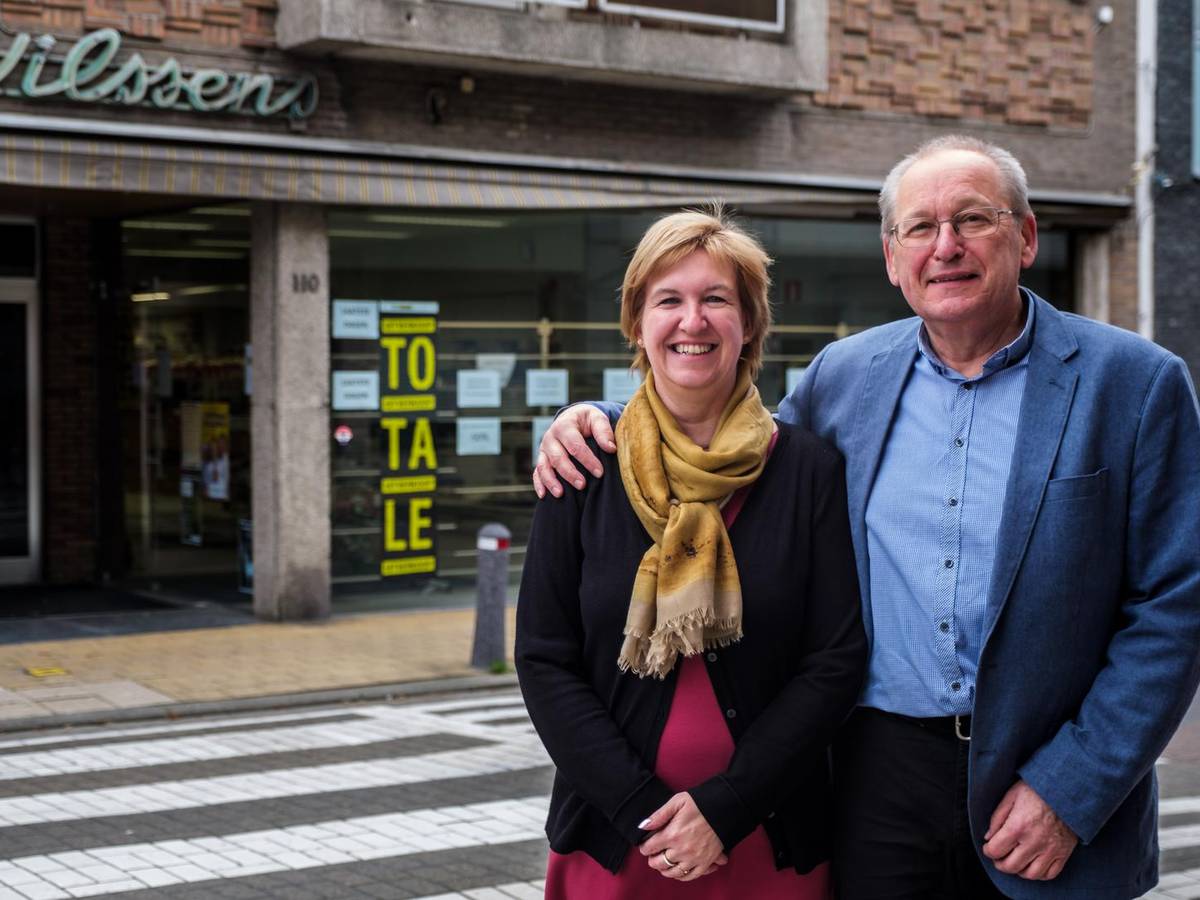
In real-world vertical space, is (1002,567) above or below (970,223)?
below

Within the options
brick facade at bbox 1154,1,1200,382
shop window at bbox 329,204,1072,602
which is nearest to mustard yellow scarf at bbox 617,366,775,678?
shop window at bbox 329,204,1072,602

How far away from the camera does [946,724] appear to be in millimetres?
3078

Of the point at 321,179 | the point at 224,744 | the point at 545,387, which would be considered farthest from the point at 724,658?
the point at 545,387

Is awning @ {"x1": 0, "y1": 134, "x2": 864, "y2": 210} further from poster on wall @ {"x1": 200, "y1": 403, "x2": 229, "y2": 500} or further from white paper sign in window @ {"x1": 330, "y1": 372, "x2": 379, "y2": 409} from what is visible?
poster on wall @ {"x1": 200, "y1": 403, "x2": 229, "y2": 500}

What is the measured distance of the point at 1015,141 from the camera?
58.0 ft

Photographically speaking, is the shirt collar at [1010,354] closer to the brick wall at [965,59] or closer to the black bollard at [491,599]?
the black bollard at [491,599]

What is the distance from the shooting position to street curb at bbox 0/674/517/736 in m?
9.64

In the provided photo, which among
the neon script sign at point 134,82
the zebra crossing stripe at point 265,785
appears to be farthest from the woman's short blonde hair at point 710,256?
the neon script sign at point 134,82

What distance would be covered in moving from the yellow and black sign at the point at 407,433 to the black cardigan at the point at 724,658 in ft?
36.9

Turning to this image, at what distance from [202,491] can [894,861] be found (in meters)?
12.8

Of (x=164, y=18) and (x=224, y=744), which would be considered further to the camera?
(x=164, y=18)

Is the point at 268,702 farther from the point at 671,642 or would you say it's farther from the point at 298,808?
the point at 671,642

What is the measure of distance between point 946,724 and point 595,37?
38.0 feet

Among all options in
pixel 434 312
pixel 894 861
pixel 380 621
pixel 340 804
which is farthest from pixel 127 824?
pixel 434 312
